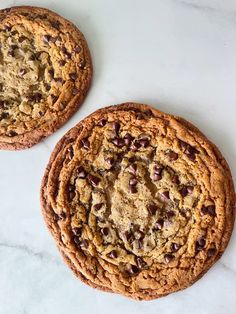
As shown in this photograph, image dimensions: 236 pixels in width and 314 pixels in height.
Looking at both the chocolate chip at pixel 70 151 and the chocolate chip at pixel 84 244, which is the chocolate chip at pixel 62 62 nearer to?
the chocolate chip at pixel 70 151

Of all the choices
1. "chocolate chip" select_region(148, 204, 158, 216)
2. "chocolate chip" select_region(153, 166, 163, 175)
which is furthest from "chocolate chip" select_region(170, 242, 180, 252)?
"chocolate chip" select_region(153, 166, 163, 175)

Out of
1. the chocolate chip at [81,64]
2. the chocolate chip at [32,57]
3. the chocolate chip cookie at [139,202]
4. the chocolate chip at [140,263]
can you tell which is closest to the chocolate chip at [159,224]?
the chocolate chip cookie at [139,202]

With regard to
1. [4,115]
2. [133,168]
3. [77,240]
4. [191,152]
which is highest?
[191,152]

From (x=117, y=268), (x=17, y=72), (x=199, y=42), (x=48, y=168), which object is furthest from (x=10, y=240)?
(x=199, y=42)

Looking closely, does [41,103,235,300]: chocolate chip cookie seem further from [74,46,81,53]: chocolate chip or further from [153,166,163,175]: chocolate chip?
[74,46,81,53]: chocolate chip

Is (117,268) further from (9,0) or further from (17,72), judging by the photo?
(9,0)

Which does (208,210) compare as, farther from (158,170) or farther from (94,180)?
(94,180)

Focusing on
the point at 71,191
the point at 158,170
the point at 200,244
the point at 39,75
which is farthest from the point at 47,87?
the point at 200,244
